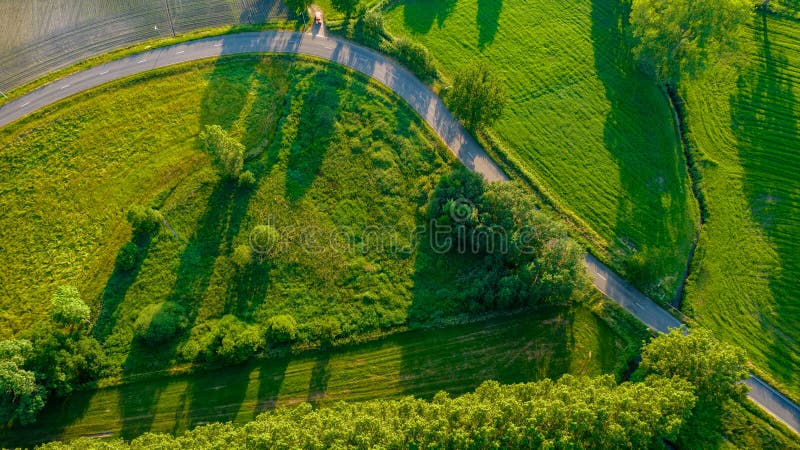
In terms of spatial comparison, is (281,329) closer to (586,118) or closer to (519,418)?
(519,418)

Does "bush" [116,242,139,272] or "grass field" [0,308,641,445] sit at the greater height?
"bush" [116,242,139,272]

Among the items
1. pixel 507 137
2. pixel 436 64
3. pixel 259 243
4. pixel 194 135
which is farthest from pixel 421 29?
pixel 259 243

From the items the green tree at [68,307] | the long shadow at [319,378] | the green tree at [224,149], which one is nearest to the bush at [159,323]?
the green tree at [68,307]

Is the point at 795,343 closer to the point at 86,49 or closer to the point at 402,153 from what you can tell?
the point at 402,153

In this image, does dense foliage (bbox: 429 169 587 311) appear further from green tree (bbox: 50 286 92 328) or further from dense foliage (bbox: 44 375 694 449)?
green tree (bbox: 50 286 92 328)

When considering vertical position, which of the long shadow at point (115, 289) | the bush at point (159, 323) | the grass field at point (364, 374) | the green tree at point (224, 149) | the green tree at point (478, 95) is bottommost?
the grass field at point (364, 374)

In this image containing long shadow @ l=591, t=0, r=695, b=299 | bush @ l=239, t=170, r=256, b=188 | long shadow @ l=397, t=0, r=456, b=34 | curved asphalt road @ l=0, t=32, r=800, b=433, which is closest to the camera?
long shadow @ l=591, t=0, r=695, b=299

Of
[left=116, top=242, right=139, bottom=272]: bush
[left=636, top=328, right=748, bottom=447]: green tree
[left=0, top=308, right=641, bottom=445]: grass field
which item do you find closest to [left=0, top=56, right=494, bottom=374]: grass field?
[left=116, top=242, right=139, bottom=272]: bush

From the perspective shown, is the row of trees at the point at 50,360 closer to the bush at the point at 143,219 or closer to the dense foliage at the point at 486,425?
the dense foliage at the point at 486,425
